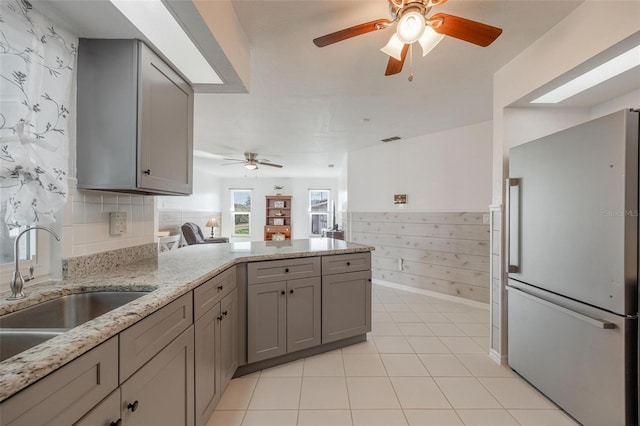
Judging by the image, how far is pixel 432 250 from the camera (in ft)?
13.6

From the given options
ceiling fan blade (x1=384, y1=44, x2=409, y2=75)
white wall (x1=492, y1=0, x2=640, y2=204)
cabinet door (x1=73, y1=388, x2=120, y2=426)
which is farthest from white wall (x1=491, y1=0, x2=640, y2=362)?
cabinet door (x1=73, y1=388, x2=120, y2=426)

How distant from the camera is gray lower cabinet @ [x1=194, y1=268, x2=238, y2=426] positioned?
145 cm

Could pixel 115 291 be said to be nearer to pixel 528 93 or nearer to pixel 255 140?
pixel 528 93

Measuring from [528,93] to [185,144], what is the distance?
2.44m

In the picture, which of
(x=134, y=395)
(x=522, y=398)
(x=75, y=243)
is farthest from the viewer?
(x=522, y=398)

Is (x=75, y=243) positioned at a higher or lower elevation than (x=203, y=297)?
higher

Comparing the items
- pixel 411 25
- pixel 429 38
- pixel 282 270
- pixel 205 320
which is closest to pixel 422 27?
pixel 411 25

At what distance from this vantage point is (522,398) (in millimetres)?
1847

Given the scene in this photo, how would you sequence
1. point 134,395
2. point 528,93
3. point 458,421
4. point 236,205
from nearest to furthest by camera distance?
point 134,395 < point 458,421 < point 528,93 < point 236,205

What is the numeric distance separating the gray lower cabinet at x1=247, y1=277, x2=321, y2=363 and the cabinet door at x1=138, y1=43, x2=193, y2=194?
950 millimetres

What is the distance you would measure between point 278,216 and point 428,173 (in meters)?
5.84

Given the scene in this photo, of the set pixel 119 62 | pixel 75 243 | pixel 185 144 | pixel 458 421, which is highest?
pixel 119 62

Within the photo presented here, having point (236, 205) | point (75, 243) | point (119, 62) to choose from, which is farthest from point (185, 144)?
point (236, 205)

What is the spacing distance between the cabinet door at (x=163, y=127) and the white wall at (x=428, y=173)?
338cm
